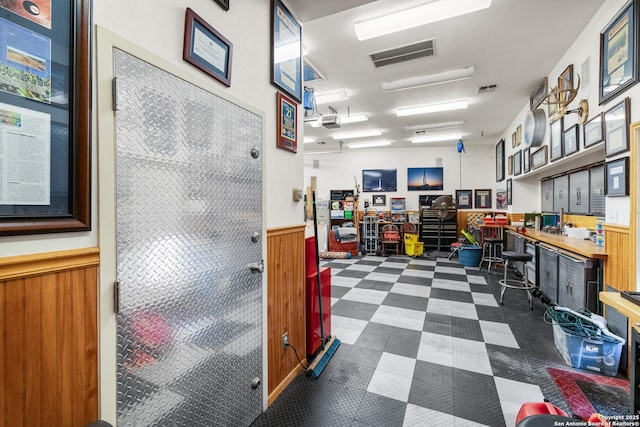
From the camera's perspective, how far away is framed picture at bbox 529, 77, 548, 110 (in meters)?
4.27

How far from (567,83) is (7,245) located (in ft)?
16.9

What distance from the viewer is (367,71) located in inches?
162

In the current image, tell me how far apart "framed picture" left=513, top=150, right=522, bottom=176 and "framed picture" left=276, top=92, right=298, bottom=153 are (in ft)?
18.0

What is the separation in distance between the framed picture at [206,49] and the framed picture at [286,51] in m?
0.49

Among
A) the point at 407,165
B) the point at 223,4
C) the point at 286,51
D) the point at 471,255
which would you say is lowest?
the point at 471,255

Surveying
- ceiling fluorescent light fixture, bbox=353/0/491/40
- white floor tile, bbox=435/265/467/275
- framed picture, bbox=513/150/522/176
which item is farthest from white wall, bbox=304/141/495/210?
ceiling fluorescent light fixture, bbox=353/0/491/40

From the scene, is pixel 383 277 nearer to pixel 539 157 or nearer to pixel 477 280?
pixel 477 280

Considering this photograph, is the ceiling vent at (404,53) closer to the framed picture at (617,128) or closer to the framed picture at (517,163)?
the framed picture at (617,128)

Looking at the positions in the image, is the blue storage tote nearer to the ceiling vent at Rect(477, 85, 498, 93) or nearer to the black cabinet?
the ceiling vent at Rect(477, 85, 498, 93)

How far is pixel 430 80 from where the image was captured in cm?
429

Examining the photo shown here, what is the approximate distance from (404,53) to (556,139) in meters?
2.50

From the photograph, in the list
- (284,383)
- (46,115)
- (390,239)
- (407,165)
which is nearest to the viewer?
(46,115)

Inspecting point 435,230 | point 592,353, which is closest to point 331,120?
point 592,353

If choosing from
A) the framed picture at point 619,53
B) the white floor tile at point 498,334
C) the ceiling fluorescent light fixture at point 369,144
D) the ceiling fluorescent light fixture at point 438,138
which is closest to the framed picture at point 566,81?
the framed picture at point 619,53
